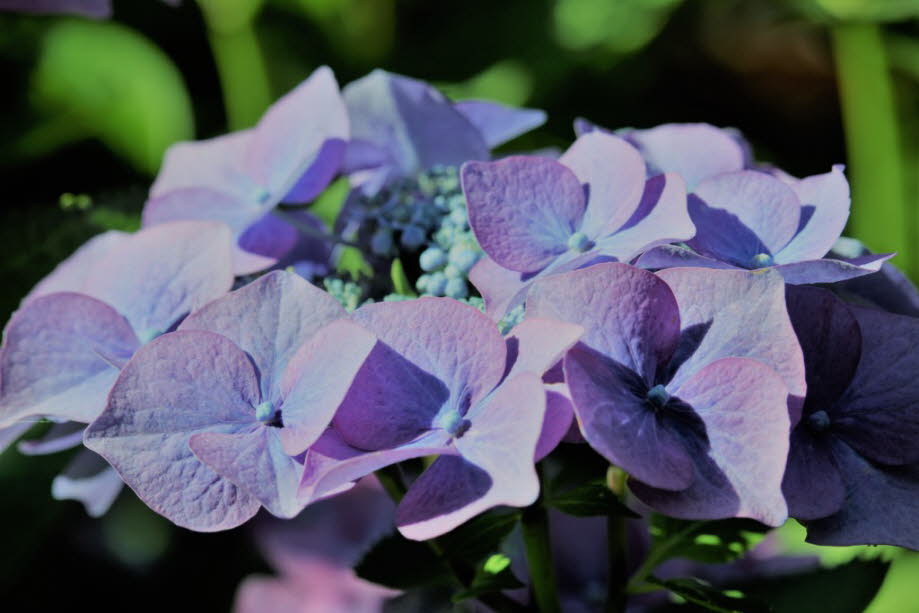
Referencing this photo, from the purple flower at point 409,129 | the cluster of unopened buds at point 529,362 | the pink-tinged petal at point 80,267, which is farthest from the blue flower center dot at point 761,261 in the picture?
the pink-tinged petal at point 80,267

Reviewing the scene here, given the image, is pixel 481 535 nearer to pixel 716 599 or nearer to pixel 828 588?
pixel 716 599

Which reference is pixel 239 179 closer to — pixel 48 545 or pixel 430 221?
pixel 430 221

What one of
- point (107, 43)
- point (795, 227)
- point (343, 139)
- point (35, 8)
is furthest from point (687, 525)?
point (107, 43)

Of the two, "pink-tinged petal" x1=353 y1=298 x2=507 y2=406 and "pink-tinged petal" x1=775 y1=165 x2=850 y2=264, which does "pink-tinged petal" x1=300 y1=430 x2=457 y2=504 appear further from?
"pink-tinged petal" x1=775 y1=165 x2=850 y2=264

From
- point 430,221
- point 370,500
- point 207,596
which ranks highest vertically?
point 430,221

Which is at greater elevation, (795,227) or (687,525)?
(795,227)

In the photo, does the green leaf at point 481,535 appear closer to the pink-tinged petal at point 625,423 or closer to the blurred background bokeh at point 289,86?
the pink-tinged petal at point 625,423

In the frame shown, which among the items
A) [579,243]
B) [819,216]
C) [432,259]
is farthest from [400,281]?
[819,216]
